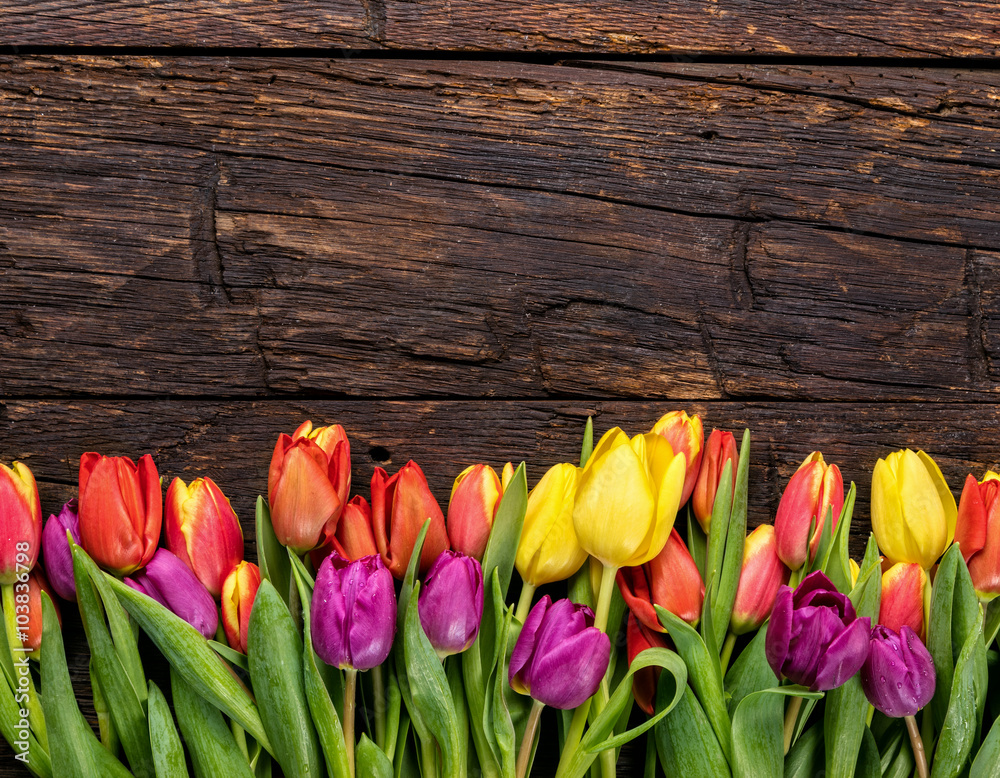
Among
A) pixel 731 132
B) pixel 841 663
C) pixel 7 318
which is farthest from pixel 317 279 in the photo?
pixel 841 663

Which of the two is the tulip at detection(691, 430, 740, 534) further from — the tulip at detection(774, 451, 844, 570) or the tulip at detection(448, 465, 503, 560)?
the tulip at detection(448, 465, 503, 560)

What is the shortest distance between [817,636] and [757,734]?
100 mm

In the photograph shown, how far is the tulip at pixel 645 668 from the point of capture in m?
0.52

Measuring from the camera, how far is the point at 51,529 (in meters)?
0.52

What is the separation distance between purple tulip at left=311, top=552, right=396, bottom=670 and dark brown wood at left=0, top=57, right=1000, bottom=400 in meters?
0.18

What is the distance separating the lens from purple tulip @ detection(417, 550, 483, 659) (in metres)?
0.47

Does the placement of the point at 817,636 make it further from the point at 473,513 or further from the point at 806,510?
the point at 473,513

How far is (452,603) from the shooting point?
0.47 meters

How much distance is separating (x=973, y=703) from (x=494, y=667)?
0.36 meters

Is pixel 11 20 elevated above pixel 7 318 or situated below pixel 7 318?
above

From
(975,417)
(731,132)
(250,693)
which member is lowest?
(250,693)

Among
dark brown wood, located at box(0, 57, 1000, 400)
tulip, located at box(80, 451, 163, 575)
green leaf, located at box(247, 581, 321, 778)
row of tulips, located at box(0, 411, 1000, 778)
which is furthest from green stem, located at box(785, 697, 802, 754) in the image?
tulip, located at box(80, 451, 163, 575)

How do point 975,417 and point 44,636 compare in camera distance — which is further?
point 975,417

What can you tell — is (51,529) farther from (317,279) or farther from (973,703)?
(973,703)
